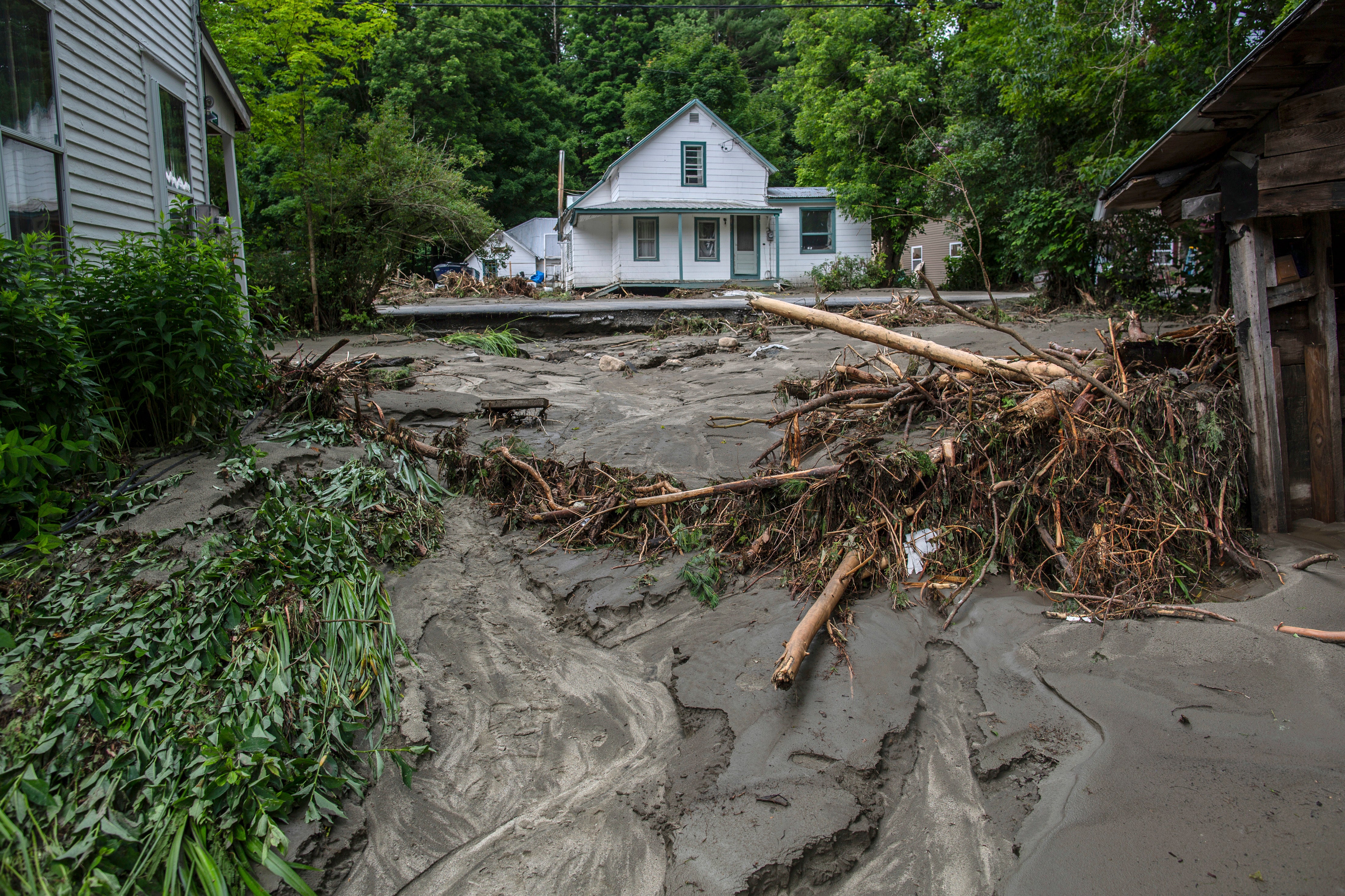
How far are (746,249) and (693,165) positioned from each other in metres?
3.09

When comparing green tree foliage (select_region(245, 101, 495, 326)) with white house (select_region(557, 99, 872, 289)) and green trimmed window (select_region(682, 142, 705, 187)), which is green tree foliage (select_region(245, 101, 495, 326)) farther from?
green trimmed window (select_region(682, 142, 705, 187))

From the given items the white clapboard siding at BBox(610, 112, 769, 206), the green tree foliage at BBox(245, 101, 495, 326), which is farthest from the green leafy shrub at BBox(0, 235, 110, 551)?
the white clapboard siding at BBox(610, 112, 769, 206)

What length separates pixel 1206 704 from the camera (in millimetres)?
3639

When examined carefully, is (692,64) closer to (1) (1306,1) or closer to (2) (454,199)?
(2) (454,199)

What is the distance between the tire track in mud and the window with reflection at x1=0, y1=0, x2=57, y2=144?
4.72 meters

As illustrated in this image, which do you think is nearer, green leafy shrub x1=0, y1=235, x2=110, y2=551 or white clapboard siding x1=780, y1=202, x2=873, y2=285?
green leafy shrub x1=0, y1=235, x2=110, y2=551

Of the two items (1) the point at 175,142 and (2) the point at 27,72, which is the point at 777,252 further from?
(2) the point at 27,72

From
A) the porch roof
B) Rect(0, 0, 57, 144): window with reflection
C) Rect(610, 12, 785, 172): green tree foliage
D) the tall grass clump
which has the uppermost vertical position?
Rect(610, 12, 785, 172): green tree foliage

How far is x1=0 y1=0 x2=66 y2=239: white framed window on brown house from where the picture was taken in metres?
6.10

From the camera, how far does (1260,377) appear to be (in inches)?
207

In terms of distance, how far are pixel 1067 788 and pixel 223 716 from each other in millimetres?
3457


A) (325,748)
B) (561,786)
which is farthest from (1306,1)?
(325,748)

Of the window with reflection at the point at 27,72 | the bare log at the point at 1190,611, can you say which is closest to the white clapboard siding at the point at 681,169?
the window with reflection at the point at 27,72

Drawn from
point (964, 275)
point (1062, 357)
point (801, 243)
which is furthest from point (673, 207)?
point (1062, 357)
